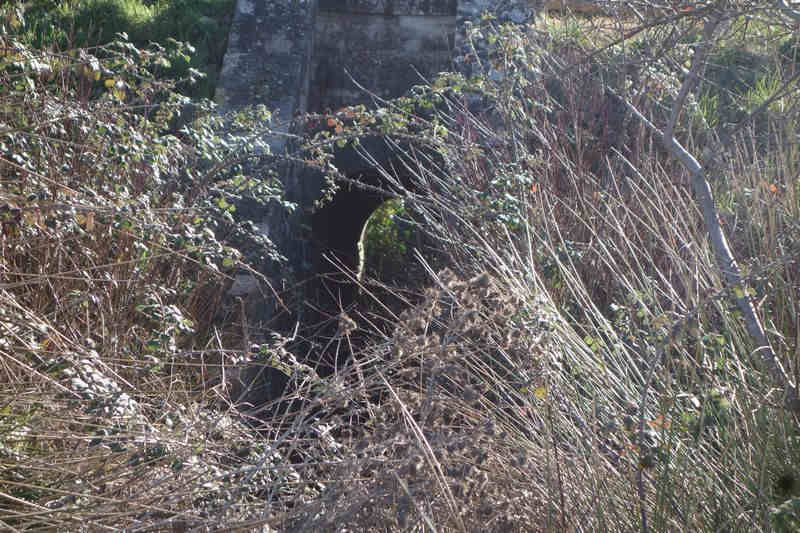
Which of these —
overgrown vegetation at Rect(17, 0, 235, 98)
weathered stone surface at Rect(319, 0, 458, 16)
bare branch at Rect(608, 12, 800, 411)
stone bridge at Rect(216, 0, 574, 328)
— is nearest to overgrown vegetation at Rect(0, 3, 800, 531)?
bare branch at Rect(608, 12, 800, 411)

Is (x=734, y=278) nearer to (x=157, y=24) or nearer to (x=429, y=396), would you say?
(x=429, y=396)

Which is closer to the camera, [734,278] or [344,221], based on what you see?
[734,278]

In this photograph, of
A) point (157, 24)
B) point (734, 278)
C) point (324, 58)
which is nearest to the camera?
point (734, 278)

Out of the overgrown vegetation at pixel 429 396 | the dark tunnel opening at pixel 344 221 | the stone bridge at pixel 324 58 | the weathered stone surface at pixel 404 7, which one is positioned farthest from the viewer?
the dark tunnel opening at pixel 344 221

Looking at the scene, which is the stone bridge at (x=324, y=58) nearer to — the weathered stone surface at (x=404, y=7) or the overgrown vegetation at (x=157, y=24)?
the weathered stone surface at (x=404, y=7)

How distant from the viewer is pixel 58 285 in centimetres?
371

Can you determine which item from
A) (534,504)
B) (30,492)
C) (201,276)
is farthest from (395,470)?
(201,276)

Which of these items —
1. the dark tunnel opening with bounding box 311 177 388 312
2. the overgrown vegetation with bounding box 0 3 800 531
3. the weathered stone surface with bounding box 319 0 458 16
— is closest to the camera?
the overgrown vegetation with bounding box 0 3 800 531

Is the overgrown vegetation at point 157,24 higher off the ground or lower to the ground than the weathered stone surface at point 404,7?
lower

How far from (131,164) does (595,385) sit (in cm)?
285

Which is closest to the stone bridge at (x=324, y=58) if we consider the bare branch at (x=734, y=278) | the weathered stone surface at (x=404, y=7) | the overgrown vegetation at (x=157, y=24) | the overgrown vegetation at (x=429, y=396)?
the weathered stone surface at (x=404, y=7)

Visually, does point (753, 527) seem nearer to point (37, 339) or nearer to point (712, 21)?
point (712, 21)

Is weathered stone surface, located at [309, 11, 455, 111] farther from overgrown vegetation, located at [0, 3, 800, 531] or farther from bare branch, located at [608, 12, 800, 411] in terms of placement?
bare branch, located at [608, 12, 800, 411]

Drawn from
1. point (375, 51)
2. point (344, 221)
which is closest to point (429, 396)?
point (375, 51)
